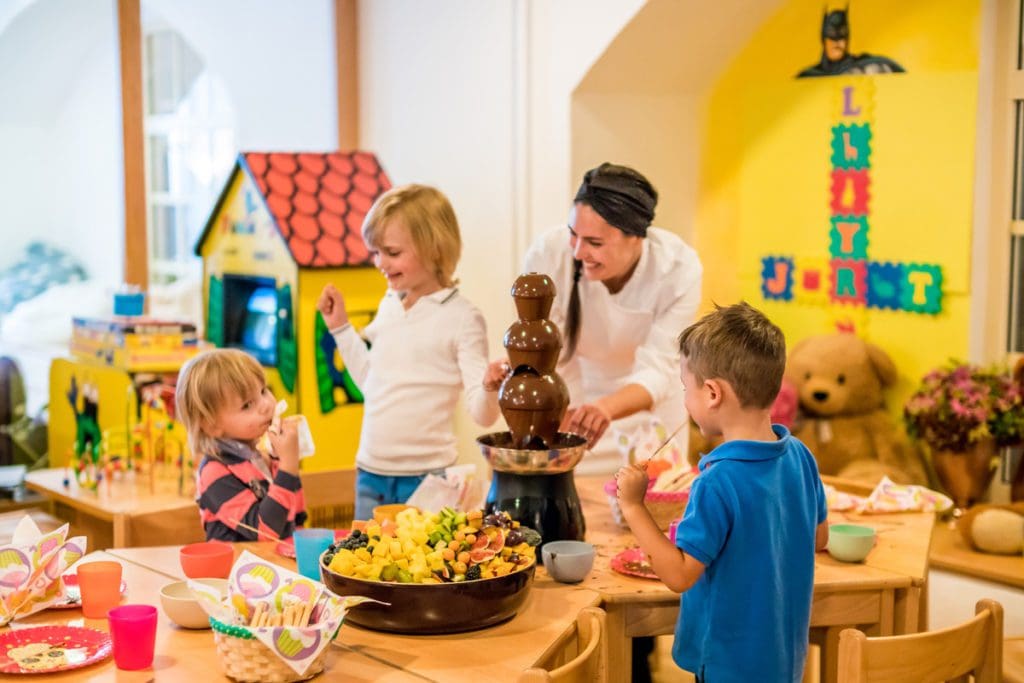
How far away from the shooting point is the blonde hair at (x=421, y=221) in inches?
Result: 109

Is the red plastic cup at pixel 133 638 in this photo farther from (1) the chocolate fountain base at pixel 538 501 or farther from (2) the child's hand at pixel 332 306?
(2) the child's hand at pixel 332 306

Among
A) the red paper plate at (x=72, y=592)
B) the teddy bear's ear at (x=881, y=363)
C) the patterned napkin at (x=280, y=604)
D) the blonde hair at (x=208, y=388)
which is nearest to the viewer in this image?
the patterned napkin at (x=280, y=604)

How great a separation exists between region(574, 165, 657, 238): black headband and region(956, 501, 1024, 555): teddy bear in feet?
5.82

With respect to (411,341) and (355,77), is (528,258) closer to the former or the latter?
(411,341)

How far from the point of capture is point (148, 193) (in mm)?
5105

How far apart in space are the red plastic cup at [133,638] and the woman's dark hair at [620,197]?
1389mm

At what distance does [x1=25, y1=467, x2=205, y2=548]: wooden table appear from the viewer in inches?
125

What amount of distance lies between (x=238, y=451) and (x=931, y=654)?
1453 mm

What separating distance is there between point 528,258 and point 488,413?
0.51 meters

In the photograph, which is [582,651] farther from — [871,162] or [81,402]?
[871,162]

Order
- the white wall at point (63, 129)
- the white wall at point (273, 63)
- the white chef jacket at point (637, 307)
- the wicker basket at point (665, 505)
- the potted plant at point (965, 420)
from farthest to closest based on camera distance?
the white wall at point (273, 63) → the white wall at point (63, 129) → the potted plant at point (965, 420) → the white chef jacket at point (637, 307) → the wicker basket at point (665, 505)

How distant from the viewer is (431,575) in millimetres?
1935

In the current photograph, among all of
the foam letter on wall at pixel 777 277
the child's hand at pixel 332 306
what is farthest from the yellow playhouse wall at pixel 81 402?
the foam letter on wall at pixel 777 277

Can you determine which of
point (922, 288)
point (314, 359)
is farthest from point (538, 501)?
point (922, 288)
